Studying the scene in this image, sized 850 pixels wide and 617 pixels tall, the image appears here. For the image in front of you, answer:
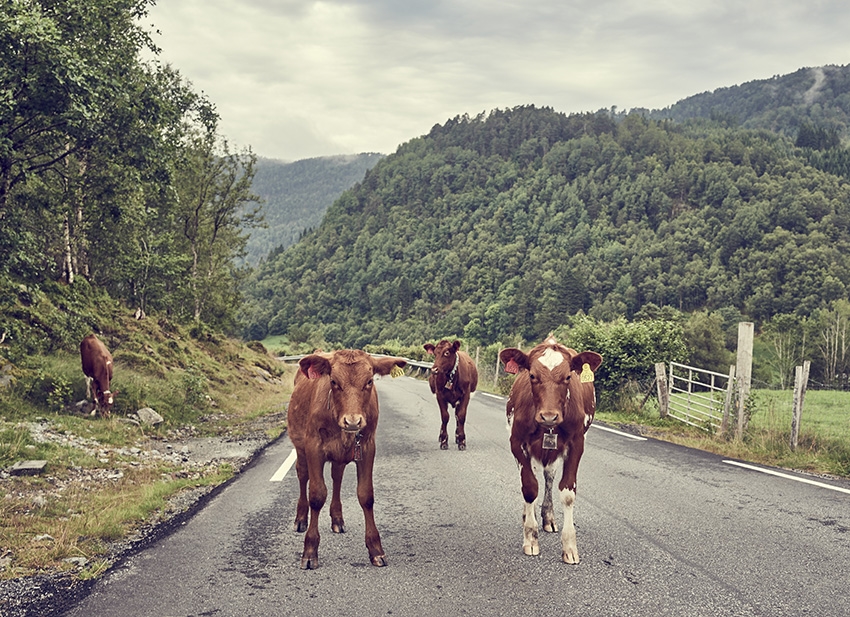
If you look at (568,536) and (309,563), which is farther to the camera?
(568,536)

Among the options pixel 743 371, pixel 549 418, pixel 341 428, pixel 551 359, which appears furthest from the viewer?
pixel 743 371

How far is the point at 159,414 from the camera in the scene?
51.9ft

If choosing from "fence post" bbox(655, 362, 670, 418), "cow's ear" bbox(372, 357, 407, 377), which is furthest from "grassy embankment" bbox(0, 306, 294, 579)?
"fence post" bbox(655, 362, 670, 418)

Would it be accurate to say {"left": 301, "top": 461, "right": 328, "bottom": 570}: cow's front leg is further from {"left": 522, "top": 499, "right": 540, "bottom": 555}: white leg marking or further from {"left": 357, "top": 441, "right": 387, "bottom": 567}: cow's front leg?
{"left": 522, "top": 499, "right": 540, "bottom": 555}: white leg marking

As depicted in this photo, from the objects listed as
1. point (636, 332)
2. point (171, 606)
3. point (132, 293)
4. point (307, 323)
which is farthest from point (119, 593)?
point (307, 323)

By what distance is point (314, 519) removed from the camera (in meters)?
5.68

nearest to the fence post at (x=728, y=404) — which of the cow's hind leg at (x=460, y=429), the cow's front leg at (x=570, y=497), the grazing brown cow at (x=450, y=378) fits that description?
the grazing brown cow at (x=450, y=378)

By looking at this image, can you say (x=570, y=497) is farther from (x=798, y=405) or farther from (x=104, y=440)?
(x=104, y=440)

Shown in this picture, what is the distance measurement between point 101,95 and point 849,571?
14878 millimetres

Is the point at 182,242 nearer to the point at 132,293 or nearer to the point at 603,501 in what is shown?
the point at 132,293

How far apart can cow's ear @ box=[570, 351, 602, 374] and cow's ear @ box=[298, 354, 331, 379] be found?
2.27 metres

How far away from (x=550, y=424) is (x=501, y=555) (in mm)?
1300

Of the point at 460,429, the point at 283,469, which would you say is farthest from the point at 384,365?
the point at 460,429

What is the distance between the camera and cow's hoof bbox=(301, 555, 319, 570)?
18.3 ft
